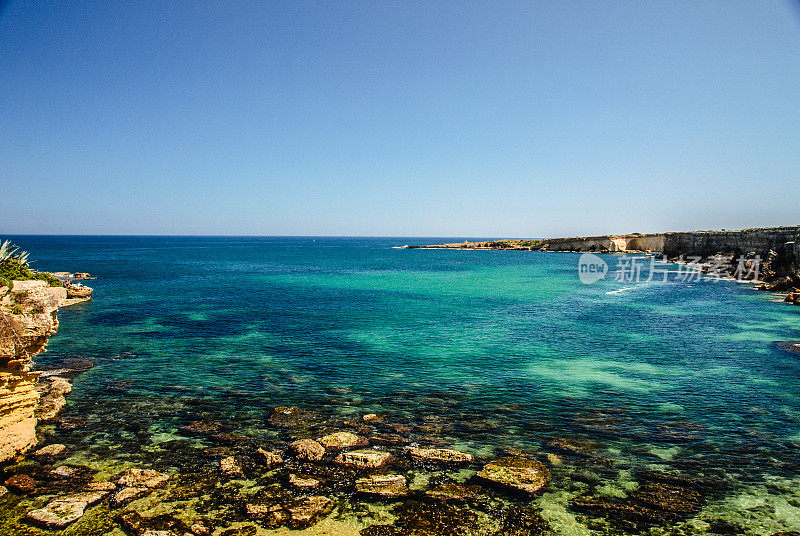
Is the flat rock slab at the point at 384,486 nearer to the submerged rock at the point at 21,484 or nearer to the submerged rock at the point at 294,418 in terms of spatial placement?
the submerged rock at the point at 294,418

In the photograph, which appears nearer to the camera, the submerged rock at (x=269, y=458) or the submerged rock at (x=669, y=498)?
the submerged rock at (x=669, y=498)

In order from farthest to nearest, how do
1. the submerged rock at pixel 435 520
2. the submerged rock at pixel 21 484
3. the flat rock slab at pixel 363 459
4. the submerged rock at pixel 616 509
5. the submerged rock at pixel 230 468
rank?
the flat rock slab at pixel 363 459, the submerged rock at pixel 230 468, the submerged rock at pixel 21 484, the submerged rock at pixel 616 509, the submerged rock at pixel 435 520

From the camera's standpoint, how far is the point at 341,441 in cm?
1312

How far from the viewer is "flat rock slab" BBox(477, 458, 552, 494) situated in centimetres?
1081

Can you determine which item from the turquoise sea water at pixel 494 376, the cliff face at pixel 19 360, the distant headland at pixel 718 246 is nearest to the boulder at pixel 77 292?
the turquoise sea water at pixel 494 376

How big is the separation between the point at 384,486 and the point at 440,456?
216 centimetres

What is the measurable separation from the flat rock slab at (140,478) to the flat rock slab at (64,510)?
57 centimetres

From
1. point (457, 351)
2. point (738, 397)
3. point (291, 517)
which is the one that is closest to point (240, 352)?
point (457, 351)

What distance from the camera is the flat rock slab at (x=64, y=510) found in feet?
30.2

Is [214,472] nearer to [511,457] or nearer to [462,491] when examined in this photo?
[462,491]

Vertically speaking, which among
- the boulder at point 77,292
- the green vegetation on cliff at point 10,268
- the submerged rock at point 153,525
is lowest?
the submerged rock at point 153,525

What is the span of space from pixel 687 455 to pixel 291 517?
1147 centimetres

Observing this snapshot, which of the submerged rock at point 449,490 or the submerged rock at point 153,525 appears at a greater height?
the submerged rock at point 153,525

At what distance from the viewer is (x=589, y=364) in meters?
22.8
